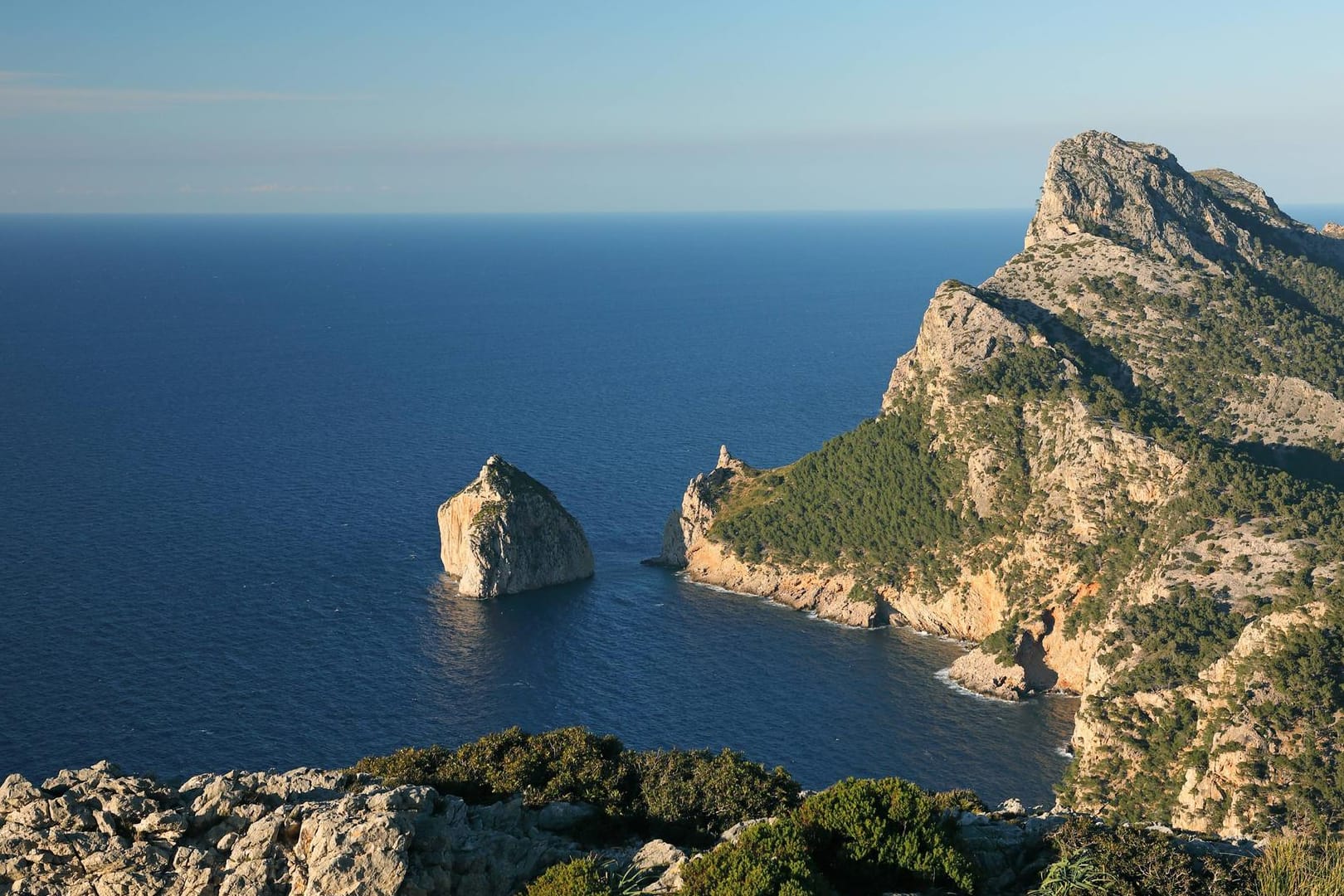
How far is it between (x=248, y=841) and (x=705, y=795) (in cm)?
1697

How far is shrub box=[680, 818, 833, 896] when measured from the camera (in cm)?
3544

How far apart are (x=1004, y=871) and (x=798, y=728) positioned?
50443 millimetres

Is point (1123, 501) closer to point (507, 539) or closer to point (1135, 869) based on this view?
point (507, 539)

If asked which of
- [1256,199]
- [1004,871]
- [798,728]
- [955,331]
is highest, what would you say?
[1256,199]

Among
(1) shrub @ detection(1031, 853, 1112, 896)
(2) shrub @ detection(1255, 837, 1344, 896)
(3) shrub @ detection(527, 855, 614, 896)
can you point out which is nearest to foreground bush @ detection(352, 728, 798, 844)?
(3) shrub @ detection(527, 855, 614, 896)

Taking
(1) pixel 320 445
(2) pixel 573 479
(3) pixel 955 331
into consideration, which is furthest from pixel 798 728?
(1) pixel 320 445

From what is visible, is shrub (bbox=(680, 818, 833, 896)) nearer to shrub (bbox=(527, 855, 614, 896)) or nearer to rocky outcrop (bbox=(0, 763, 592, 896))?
shrub (bbox=(527, 855, 614, 896))

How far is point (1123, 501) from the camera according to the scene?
106 metres

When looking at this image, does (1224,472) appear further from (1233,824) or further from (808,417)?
(808,417)

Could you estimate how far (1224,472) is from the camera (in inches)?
3996

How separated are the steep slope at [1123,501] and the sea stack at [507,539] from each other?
11576mm

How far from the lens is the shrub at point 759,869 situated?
35438 millimetres

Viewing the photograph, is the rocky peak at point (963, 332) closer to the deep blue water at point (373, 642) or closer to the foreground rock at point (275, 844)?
the deep blue water at point (373, 642)

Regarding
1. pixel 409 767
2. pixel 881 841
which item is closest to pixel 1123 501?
pixel 881 841
